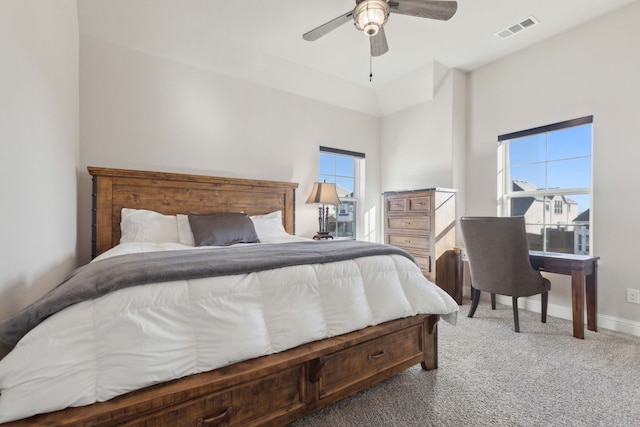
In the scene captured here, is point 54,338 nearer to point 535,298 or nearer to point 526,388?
point 526,388

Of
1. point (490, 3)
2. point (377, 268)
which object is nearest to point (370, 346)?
point (377, 268)

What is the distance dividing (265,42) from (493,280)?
10.8 ft

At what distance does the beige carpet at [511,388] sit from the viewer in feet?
4.80

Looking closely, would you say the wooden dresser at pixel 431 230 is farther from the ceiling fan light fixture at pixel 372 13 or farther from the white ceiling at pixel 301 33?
the ceiling fan light fixture at pixel 372 13

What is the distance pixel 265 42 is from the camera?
315 cm

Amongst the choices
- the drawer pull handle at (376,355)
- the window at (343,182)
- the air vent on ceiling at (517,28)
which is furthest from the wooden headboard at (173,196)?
the air vent on ceiling at (517,28)

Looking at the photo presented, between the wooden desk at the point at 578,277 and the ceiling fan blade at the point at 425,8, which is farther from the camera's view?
the wooden desk at the point at 578,277

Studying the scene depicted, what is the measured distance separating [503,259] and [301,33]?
9.56 feet

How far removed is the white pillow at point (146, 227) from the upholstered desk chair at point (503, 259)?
2.73m

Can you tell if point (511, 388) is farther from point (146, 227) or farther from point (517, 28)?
point (517, 28)

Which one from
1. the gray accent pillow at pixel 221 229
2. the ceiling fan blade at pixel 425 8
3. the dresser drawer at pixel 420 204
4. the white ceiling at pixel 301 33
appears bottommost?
the gray accent pillow at pixel 221 229

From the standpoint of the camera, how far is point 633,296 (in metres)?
2.55

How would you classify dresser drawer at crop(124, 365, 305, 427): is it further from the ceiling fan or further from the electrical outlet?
the electrical outlet

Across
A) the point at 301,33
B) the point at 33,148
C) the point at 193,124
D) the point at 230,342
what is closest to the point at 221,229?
the point at 193,124
